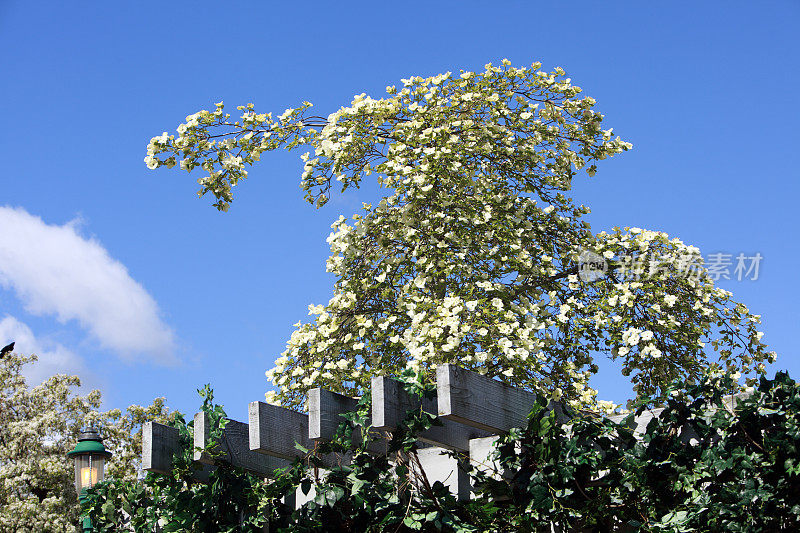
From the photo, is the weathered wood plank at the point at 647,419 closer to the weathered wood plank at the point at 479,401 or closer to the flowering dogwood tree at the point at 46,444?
the weathered wood plank at the point at 479,401

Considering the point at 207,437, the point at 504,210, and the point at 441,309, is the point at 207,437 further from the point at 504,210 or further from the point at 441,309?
the point at 504,210

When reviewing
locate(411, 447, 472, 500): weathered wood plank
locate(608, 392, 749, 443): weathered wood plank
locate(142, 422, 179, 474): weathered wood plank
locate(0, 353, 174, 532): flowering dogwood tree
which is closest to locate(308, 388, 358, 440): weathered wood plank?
locate(411, 447, 472, 500): weathered wood plank

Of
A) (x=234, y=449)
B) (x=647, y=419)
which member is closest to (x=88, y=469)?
(x=234, y=449)

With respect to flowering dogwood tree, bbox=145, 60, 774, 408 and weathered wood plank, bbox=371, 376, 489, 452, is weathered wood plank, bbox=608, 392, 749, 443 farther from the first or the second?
flowering dogwood tree, bbox=145, 60, 774, 408

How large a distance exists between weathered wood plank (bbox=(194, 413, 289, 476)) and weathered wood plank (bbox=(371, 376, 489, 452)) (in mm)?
898

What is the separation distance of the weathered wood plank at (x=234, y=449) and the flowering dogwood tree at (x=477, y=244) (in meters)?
2.53

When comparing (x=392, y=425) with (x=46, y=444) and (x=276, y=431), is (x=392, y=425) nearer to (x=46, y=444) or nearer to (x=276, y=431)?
(x=276, y=431)

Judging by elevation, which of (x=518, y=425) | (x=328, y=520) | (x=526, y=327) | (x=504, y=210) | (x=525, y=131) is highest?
(x=525, y=131)

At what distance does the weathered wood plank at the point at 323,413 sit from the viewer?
3494mm

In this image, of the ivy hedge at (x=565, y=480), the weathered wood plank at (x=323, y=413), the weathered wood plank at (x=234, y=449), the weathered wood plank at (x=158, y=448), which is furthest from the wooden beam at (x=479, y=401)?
the weathered wood plank at (x=158, y=448)

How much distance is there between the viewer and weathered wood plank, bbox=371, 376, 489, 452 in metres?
3.36

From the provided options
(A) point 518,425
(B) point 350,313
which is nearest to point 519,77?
(B) point 350,313

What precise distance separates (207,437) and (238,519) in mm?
445

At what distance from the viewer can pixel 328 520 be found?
366 cm
